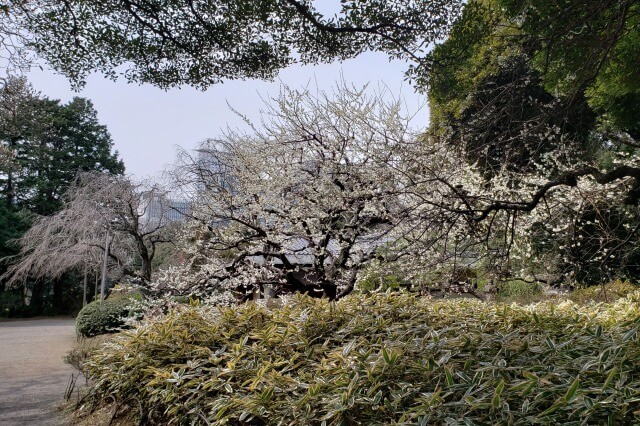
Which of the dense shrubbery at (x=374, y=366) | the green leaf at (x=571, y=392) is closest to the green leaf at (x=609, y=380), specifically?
the dense shrubbery at (x=374, y=366)

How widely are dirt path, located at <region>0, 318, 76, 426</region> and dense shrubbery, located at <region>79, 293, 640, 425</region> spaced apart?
2.84 feet

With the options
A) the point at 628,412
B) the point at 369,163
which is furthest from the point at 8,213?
the point at 628,412

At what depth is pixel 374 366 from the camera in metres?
2.42

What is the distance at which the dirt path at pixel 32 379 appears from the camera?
Answer: 4262 millimetres

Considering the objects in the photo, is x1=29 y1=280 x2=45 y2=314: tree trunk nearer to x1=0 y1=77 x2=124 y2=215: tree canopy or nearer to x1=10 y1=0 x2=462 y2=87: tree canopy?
x1=0 y1=77 x2=124 y2=215: tree canopy

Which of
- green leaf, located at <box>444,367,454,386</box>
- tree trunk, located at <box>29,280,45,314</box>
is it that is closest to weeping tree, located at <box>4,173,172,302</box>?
tree trunk, located at <box>29,280,45,314</box>

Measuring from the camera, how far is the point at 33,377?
641 cm

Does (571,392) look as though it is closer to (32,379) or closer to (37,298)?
(32,379)

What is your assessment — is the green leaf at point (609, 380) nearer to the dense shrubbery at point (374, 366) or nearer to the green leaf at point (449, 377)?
the dense shrubbery at point (374, 366)

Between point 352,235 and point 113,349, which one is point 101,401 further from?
point 352,235

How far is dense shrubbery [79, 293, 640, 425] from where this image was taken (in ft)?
6.69

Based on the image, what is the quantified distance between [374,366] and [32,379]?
18.6 ft

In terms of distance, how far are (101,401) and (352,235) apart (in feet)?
12.2

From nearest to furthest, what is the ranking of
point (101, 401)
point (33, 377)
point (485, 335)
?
point (485, 335)
point (101, 401)
point (33, 377)
